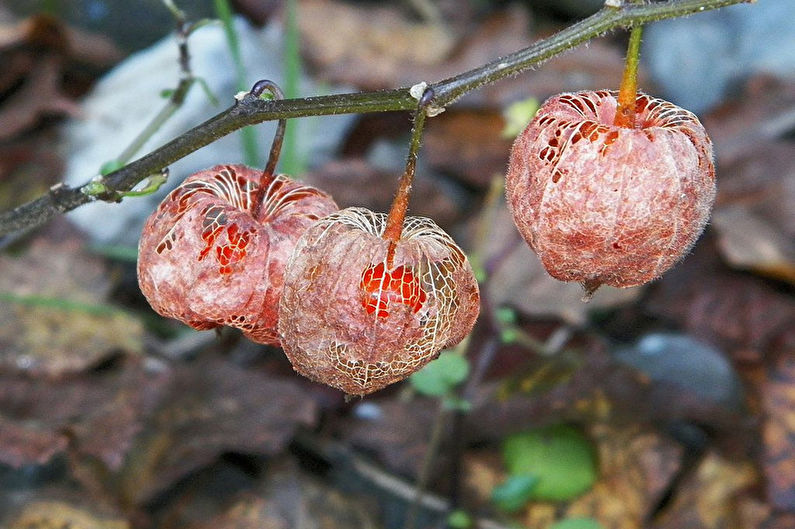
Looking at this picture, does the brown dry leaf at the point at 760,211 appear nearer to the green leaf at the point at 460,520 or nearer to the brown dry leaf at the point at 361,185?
the brown dry leaf at the point at 361,185

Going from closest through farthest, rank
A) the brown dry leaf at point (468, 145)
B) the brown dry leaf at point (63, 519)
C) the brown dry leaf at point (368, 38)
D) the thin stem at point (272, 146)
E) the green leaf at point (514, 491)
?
the thin stem at point (272, 146) → the brown dry leaf at point (63, 519) → the green leaf at point (514, 491) → the brown dry leaf at point (468, 145) → the brown dry leaf at point (368, 38)

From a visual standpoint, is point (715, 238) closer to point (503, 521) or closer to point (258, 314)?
point (503, 521)

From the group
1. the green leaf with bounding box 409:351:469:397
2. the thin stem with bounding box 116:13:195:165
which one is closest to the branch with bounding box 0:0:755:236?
the thin stem with bounding box 116:13:195:165

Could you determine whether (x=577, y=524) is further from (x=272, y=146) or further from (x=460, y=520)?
(x=272, y=146)

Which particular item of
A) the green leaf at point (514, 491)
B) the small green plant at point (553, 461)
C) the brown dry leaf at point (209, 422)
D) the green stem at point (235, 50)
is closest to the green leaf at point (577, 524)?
the green leaf at point (514, 491)

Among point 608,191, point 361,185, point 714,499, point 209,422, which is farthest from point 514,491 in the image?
point 608,191

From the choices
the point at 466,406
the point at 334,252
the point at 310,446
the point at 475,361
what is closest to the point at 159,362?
the point at 310,446

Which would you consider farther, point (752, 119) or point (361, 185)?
point (752, 119)
